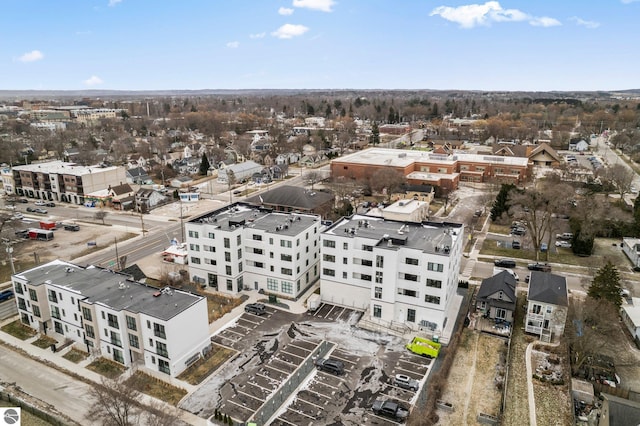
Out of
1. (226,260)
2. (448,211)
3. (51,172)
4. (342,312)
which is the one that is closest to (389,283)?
(342,312)

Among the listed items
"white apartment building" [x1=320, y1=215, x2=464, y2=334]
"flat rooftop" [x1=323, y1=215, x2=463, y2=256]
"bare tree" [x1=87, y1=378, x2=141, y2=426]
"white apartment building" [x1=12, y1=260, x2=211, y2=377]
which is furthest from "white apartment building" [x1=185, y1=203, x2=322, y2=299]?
"bare tree" [x1=87, y1=378, x2=141, y2=426]

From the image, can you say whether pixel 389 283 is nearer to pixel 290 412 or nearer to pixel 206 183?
pixel 290 412

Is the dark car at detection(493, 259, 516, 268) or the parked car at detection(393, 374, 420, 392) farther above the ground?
the dark car at detection(493, 259, 516, 268)

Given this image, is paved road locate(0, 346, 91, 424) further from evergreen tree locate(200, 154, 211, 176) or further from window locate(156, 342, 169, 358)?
evergreen tree locate(200, 154, 211, 176)

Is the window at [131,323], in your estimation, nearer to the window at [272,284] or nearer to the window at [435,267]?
the window at [272,284]

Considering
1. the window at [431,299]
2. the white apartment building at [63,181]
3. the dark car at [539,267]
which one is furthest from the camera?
the white apartment building at [63,181]

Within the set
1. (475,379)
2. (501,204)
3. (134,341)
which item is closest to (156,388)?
(134,341)

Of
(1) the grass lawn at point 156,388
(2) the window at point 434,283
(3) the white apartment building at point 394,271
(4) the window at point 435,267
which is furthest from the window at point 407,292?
(1) the grass lawn at point 156,388

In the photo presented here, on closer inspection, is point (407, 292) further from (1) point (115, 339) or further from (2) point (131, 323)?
(1) point (115, 339)
